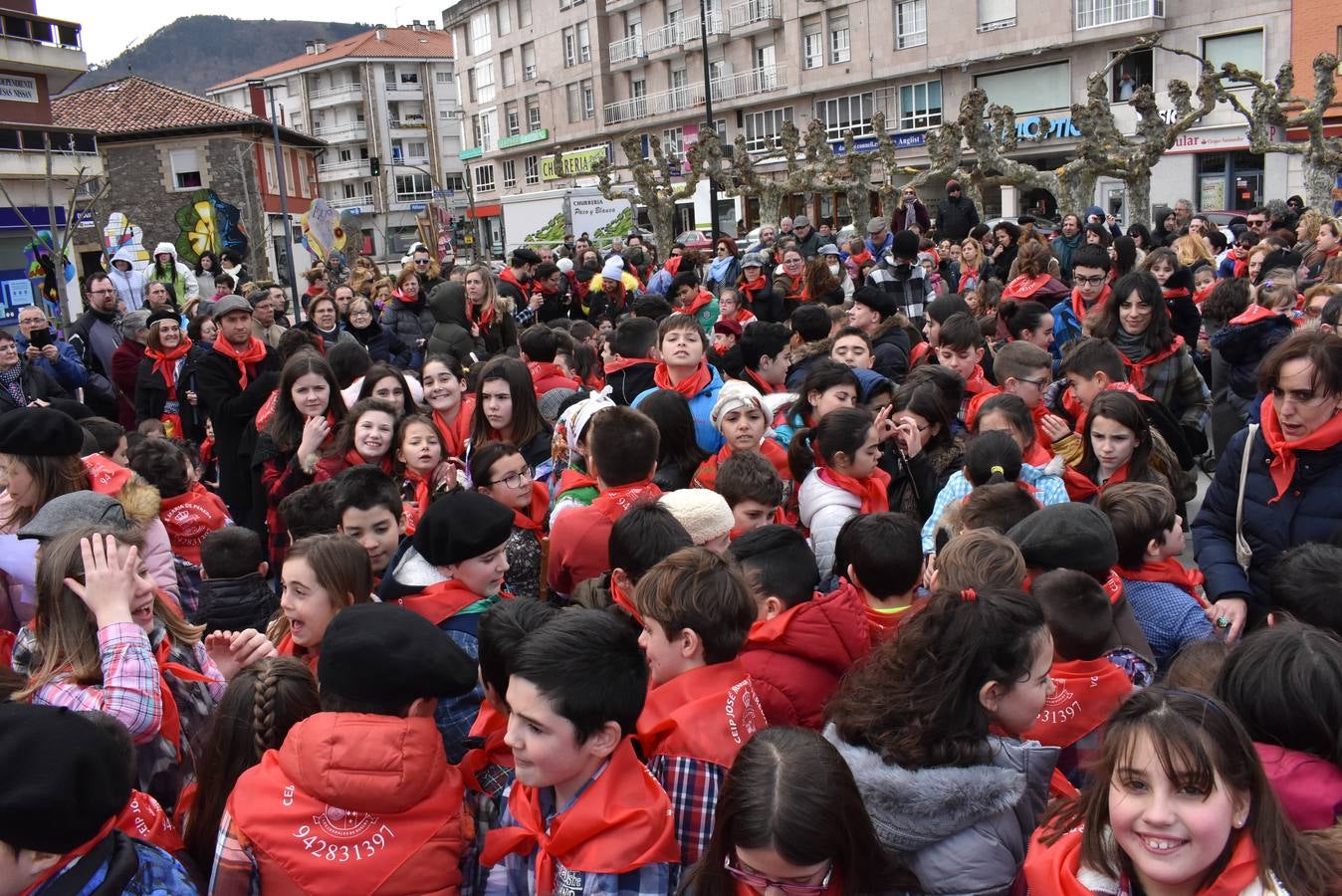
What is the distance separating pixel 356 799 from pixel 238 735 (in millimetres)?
524

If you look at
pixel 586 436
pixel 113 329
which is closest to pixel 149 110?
pixel 113 329

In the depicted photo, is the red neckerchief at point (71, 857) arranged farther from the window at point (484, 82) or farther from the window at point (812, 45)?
the window at point (484, 82)

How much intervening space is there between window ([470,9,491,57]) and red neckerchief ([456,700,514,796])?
6796 centimetres

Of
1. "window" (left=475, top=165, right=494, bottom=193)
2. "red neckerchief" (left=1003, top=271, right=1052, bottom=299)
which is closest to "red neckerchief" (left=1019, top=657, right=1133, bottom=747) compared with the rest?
"red neckerchief" (left=1003, top=271, right=1052, bottom=299)

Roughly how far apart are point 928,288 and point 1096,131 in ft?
34.1

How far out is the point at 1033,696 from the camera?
2438 millimetres

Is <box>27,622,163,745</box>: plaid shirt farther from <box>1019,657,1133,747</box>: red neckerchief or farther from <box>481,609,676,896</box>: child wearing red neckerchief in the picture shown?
<box>1019,657,1133,747</box>: red neckerchief

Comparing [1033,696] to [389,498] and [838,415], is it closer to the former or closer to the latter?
[838,415]

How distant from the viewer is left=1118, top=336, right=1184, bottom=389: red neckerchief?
223 inches

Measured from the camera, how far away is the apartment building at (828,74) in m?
32.7

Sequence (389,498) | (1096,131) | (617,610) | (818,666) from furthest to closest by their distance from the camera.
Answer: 1. (1096,131)
2. (389,498)
3. (617,610)
4. (818,666)

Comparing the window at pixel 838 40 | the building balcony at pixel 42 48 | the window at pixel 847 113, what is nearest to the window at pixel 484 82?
the window at pixel 847 113

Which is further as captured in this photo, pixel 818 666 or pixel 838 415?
pixel 838 415

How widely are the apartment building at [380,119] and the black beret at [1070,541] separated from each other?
7965cm
